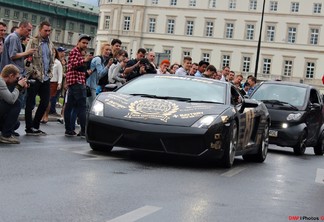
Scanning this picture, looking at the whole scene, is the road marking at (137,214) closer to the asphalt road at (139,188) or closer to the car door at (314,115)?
the asphalt road at (139,188)

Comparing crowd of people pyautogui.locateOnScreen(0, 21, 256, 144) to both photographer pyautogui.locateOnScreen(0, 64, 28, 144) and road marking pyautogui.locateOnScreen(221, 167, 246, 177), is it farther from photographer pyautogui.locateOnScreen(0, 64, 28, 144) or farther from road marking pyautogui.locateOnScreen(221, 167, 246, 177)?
road marking pyautogui.locateOnScreen(221, 167, 246, 177)

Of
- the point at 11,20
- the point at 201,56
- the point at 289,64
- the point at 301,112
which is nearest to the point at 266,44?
the point at 289,64

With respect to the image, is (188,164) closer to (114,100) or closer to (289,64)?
(114,100)

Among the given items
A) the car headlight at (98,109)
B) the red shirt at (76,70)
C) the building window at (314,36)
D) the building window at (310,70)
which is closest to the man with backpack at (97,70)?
the red shirt at (76,70)


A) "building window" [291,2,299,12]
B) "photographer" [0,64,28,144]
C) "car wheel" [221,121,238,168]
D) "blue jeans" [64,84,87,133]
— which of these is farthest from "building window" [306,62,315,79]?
"photographer" [0,64,28,144]

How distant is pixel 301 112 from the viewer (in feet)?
53.5

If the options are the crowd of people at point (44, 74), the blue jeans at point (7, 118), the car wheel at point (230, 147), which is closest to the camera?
the car wheel at point (230, 147)

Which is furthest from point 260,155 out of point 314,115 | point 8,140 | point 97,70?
point 314,115

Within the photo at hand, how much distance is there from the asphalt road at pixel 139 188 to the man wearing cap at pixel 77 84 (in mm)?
2087

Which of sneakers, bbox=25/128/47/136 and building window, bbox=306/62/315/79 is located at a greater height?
building window, bbox=306/62/315/79

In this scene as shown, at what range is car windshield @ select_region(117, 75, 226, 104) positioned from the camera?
34.8 feet

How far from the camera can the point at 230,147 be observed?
33.1 ft

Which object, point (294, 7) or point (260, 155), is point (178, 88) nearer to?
point (260, 155)

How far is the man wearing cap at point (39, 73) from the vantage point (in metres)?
12.5
